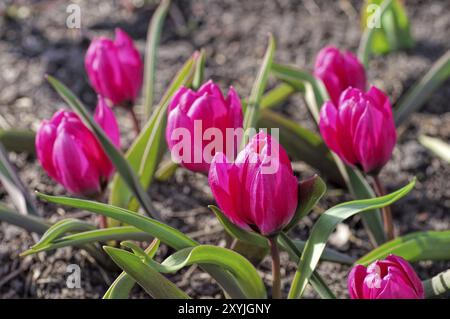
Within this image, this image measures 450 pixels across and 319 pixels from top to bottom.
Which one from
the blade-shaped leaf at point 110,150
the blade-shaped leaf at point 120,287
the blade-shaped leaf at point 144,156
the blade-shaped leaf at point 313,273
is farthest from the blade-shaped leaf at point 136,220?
the blade-shaped leaf at point 144,156

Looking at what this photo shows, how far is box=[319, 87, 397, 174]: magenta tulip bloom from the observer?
1.40 meters

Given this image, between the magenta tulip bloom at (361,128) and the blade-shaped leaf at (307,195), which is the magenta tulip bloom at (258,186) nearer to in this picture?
the blade-shaped leaf at (307,195)

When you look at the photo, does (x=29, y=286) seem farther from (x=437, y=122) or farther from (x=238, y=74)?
(x=437, y=122)

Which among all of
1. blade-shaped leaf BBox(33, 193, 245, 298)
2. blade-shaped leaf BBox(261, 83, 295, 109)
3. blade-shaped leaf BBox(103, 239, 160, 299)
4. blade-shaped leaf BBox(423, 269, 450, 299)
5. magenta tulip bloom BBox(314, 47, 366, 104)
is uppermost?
magenta tulip bloom BBox(314, 47, 366, 104)

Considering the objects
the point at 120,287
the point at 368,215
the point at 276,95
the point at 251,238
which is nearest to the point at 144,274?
the point at 120,287

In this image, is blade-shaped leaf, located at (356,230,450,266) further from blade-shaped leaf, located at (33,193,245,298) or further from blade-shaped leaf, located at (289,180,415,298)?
blade-shaped leaf, located at (33,193,245,298)

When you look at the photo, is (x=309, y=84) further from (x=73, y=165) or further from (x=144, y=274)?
(x=144, y=274)

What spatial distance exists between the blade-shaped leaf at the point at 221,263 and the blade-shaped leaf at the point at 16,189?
53cm

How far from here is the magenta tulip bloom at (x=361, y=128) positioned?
140 cm

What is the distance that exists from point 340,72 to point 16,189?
79cm

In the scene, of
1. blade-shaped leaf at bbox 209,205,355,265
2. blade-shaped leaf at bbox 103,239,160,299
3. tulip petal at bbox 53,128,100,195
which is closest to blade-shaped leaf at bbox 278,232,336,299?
blade-shaped leaf at bbox 209,205,355,265

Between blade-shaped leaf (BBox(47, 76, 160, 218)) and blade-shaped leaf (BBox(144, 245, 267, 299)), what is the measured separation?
0.98ft
